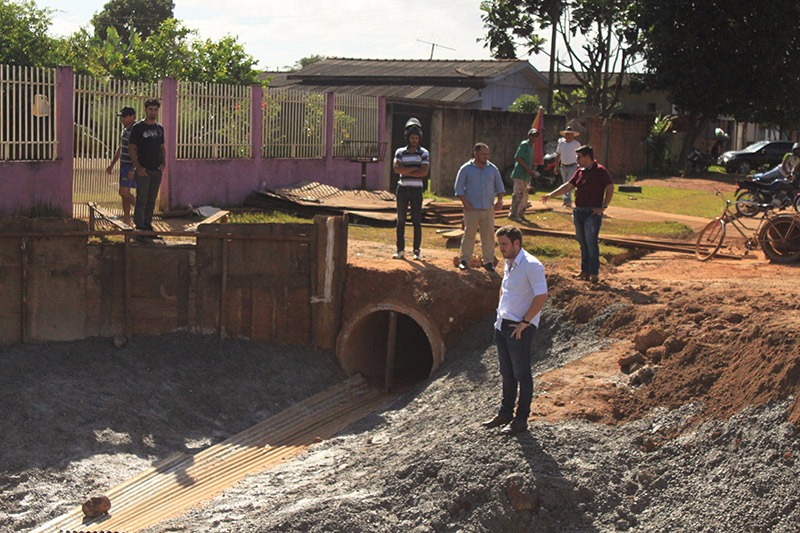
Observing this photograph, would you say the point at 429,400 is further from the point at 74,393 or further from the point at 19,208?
the point at 19,208

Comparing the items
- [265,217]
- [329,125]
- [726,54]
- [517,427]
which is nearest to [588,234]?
[517,427]

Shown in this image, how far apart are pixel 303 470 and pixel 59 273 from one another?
4.77m

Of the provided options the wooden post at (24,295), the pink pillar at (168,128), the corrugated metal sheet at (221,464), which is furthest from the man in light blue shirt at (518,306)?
the pink pillar at (168,128)

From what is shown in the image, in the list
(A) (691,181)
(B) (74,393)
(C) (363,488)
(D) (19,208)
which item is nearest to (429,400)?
(C) (363,488)

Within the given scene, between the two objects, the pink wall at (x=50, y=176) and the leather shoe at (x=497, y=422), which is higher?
the pink wall at (x=50, y=176)

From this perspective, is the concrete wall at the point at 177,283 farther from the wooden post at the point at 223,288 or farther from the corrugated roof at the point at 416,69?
the corrugated roof at the point at 416,69

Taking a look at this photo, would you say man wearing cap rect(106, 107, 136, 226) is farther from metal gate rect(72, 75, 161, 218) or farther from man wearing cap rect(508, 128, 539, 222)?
man wearing cap rect(508, 128, 539, 222)

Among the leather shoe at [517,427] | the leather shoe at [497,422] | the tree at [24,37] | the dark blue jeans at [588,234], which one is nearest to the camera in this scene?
the leather shoe at [517,427]

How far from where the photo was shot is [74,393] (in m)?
11.7

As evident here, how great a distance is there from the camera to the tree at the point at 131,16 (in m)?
60.2

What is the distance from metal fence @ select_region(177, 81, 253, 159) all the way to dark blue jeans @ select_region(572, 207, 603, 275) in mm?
7440

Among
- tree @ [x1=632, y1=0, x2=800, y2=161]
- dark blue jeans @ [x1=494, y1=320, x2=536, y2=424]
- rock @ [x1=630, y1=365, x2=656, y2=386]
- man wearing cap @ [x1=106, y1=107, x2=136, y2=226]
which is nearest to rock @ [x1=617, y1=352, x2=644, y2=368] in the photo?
rock @ [x1=630, y1=365, x2=656, y2=386]

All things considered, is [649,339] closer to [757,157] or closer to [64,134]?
[64,134]

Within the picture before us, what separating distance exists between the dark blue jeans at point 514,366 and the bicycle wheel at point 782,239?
23.9 ft
